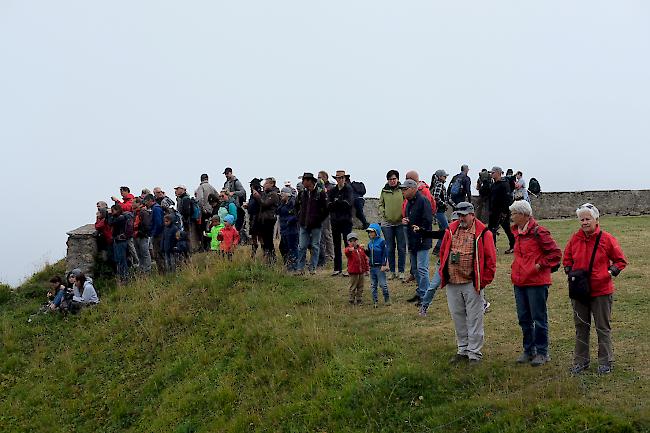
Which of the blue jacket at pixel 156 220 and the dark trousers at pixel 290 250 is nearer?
the dark trousers at pixel 290 250

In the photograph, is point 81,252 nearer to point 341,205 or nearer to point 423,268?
point 341,205

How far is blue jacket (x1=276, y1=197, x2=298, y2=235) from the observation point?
13695mm

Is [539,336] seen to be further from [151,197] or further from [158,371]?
[151,197]

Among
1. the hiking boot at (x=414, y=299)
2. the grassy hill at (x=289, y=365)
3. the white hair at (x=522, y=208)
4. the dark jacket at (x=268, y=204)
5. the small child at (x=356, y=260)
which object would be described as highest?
Result: the dark jacket at (x=268, y=204)

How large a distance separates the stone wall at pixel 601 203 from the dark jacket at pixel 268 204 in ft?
41.8

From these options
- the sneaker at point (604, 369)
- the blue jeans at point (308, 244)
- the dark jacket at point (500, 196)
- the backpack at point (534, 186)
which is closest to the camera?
the sneaker at point (604, 369)

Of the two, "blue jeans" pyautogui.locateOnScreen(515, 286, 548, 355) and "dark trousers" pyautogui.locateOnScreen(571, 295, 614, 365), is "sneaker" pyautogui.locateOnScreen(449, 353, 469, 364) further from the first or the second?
"dark trousers" pyautogui.locateOnScreen(571, 295, 614, 365)

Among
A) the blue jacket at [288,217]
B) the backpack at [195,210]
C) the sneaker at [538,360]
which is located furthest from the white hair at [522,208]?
the backpack at [195,210]

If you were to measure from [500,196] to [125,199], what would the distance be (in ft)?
29.0

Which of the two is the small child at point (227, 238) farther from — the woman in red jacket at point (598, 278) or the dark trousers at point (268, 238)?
the woman in red jacket at point (598, 278)

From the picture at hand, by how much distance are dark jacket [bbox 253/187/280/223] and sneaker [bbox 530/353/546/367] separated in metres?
7.34

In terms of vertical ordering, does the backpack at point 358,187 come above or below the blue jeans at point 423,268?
above

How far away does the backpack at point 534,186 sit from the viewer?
23.3 m

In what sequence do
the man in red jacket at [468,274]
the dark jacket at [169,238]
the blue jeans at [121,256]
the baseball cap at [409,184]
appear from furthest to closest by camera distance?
the blue jeans at [121,256] < the dark jacket at [169,238] < the baseball cap at [409,184] < the man in red jacket at [468,274]
